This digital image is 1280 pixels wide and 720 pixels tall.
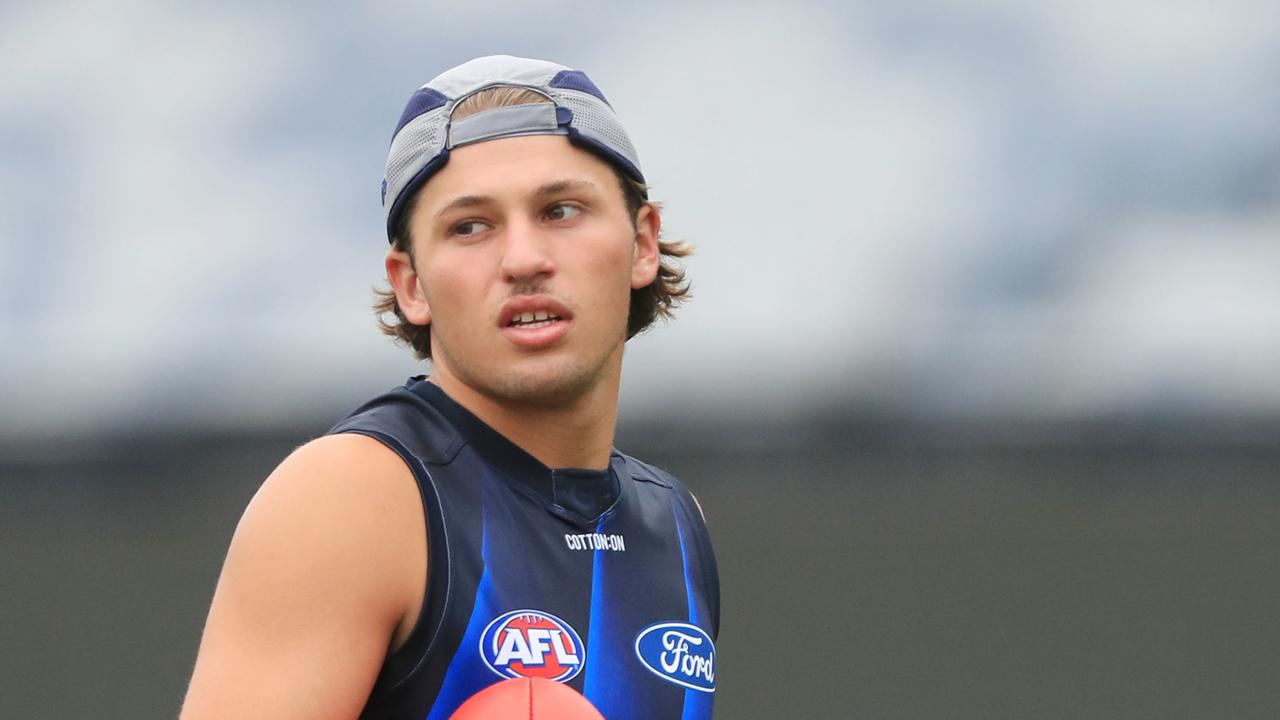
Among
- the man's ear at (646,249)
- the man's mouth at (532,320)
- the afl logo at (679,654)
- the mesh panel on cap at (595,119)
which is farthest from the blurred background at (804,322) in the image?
the man's mouth at (532,320)

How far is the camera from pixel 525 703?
200 cm

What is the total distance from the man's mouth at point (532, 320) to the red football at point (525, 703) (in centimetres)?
53

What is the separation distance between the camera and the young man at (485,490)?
6.47 feet

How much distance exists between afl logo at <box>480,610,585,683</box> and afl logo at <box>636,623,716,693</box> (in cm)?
16

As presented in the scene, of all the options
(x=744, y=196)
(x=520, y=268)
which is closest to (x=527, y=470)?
(x=520, y=268)

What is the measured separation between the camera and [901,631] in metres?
6.65

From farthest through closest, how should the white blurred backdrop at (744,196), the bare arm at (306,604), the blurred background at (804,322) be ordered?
1. the white blurred backdrop at (744,196)
2. the blurred background at (804,322)
3. the bare arm at (306,604)

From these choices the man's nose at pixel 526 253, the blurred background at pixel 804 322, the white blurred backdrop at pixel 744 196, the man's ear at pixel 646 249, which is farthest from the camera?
the white blurred backdrop at pixel 744 196

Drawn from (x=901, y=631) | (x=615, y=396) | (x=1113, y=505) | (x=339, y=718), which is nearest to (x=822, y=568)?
(x=901, y=631)

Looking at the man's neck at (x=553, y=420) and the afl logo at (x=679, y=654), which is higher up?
the man's neck at (x=553, y=420)

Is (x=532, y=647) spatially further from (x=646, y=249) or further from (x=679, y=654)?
(x=646, y=249)

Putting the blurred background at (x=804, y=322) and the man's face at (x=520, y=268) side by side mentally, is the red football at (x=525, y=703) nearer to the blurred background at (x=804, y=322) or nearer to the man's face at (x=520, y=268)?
the man's face at (x=520, y=268)

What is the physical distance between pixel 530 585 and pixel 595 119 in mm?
742

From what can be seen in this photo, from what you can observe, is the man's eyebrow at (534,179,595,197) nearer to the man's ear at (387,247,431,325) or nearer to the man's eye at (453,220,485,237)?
the man's eye at (453,220,485,237)
